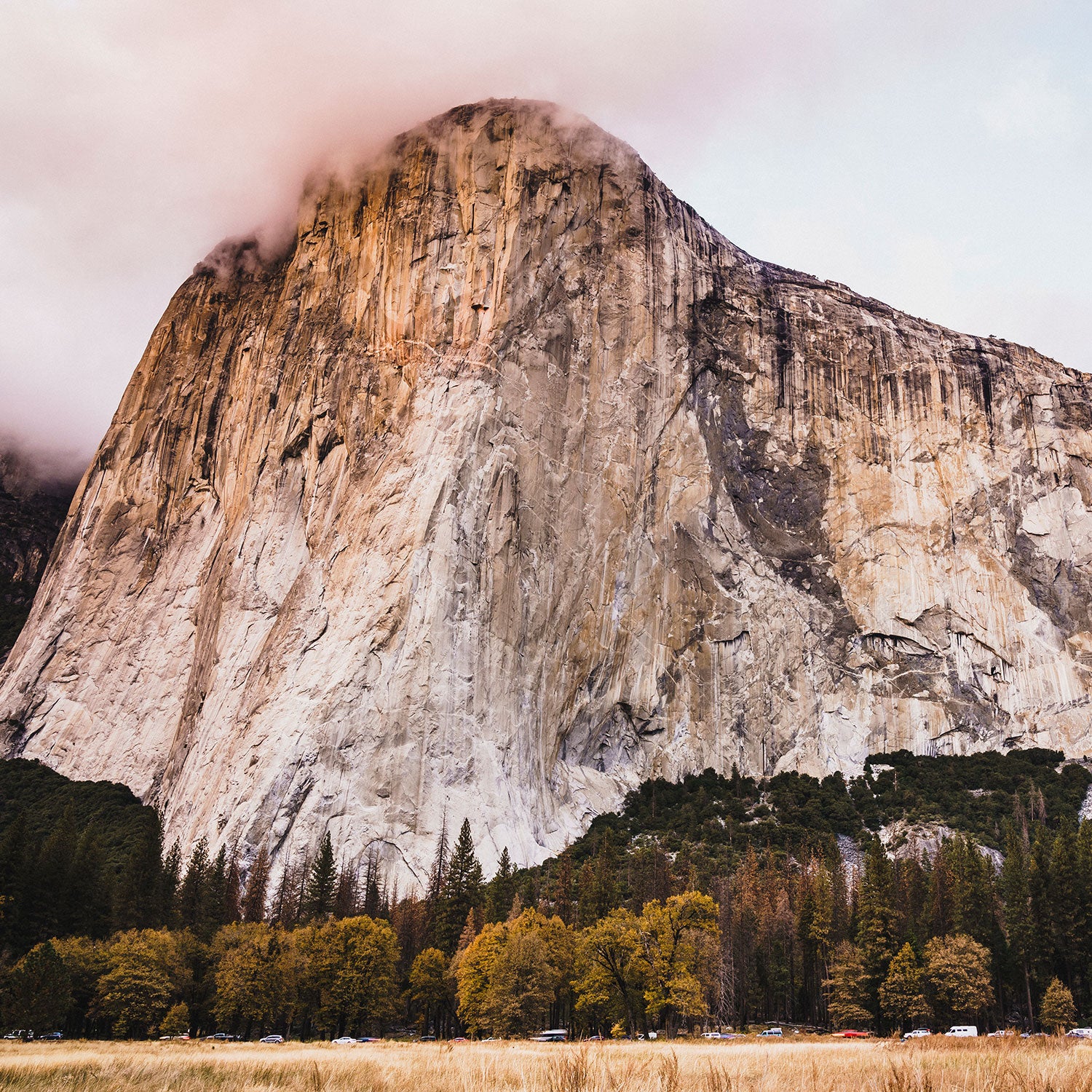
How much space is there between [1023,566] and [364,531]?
6476 cm

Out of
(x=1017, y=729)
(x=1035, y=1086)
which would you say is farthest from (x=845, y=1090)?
(x=1017, y=729)

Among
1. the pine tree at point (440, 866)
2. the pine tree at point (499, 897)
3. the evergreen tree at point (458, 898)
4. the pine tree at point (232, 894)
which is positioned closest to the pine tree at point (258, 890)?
the pine tree at point (232, 894)

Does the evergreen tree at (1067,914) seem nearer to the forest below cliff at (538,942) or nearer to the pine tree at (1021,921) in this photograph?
the forest below cliff at (538,942)

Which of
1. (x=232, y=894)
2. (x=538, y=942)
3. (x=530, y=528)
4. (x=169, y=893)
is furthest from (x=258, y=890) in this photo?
(x=530, y=528)

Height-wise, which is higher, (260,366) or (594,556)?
(260,366)

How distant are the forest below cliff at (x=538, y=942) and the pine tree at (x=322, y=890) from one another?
0.17 metres

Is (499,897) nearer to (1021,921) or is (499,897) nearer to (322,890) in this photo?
(322,890)

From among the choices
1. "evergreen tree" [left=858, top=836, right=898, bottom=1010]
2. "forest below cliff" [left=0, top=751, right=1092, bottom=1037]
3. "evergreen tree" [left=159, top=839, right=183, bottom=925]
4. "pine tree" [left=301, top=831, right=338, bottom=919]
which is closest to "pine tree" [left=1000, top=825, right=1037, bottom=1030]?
"forest below cliff" [left=0, top=751, right=1092, bottom=1037]

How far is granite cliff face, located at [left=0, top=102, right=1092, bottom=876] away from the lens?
80312 mm

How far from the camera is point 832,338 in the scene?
4446 inches

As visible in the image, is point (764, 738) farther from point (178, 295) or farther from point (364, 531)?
point (178, 295)

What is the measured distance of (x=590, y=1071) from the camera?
13.2 metres

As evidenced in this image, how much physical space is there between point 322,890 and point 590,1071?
4936cm

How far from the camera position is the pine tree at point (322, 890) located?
193ft
